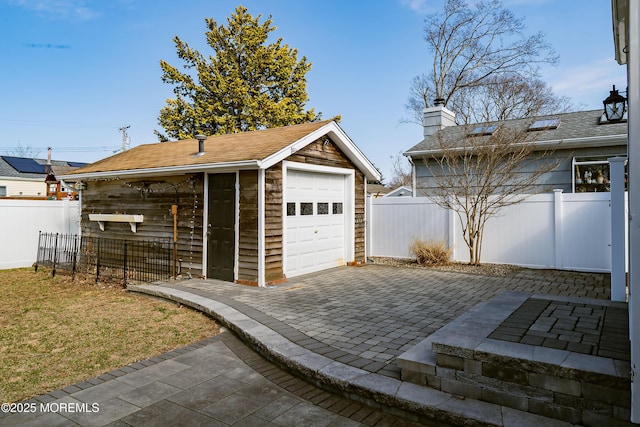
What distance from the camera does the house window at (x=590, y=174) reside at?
11.1 m

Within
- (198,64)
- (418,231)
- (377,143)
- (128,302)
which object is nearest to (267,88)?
(198,64)

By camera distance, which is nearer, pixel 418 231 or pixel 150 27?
pixel 418 231

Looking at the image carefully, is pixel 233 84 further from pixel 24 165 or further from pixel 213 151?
pixel 24 165

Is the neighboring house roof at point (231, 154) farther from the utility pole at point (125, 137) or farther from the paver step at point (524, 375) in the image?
the utility pole at point (125, 137)

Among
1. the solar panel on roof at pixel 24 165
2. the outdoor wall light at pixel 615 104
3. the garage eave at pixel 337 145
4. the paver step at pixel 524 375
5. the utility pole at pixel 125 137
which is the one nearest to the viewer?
the paver step at pixel 524 375

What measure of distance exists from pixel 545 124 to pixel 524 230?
4906 mm

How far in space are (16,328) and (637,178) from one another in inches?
259

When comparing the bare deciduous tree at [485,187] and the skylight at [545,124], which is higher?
the skylight at [545,124]

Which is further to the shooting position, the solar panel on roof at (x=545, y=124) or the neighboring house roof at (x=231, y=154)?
the solar panel on roof at (x=545, y=124)

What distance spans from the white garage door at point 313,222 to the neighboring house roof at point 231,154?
0.75m

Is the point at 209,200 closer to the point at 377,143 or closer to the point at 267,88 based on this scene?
the point at 267,88

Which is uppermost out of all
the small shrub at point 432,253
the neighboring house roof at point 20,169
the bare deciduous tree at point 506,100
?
the bare deciduous tree at point 506,100

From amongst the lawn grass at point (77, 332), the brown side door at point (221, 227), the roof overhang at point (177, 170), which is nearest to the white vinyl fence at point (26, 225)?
the roof overhang at point (177, 170)

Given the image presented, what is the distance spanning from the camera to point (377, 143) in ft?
104
